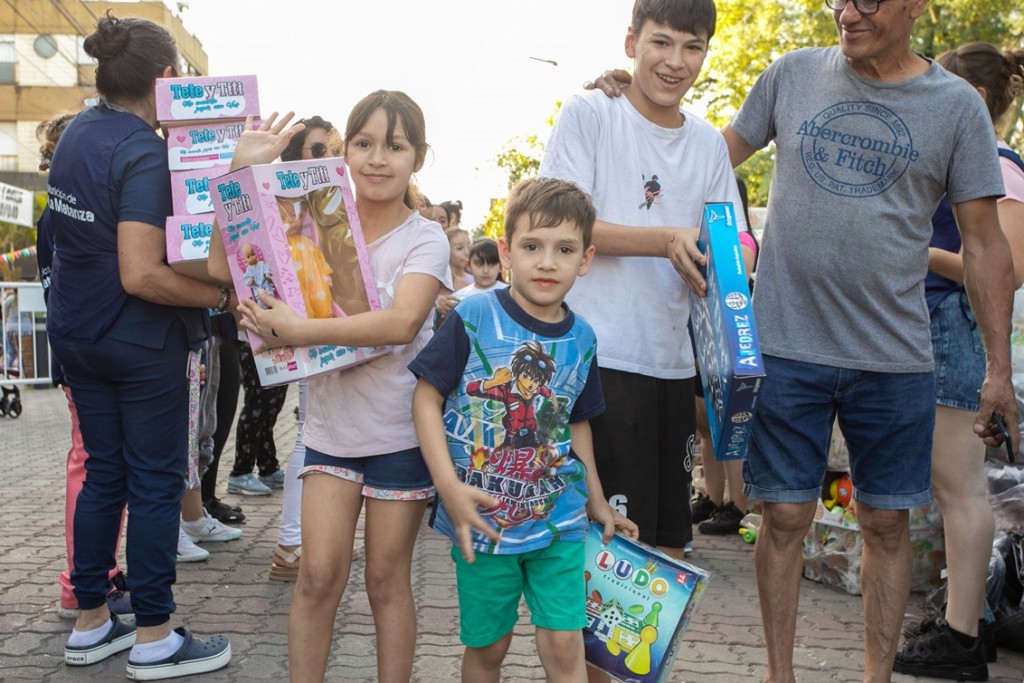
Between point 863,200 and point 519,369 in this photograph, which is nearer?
point 519,369

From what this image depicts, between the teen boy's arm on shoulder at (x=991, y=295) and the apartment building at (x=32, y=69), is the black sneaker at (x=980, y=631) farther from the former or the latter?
the apartment building at (x=32, y=69)

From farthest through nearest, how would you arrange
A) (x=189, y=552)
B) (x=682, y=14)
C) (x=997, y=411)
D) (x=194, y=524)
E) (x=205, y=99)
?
(x=194, y=524) < (x=189, y=552) < (x=205, y=99) < (x=997, y=411) < (x=682, y=14)

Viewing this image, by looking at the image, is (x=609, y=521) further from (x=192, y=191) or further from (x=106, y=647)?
(x=106, y=647)

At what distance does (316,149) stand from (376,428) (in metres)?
2.88

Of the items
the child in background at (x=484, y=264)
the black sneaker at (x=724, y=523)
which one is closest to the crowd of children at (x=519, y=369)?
the black sneaker at (x=724, y=523)

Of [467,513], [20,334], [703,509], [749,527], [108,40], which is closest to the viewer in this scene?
[467,513]

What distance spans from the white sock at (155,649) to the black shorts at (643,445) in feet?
5.86

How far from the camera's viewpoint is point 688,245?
3.17 metres

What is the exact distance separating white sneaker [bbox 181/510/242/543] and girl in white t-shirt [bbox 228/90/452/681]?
3016 millimetres

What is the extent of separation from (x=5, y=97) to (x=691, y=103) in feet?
133

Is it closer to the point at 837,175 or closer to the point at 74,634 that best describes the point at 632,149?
the point at 837,175

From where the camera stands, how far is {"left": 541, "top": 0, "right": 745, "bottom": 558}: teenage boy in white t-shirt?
335 cm

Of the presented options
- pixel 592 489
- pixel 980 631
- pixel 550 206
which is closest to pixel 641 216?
pixel 550 206

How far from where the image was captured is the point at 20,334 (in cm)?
1347
